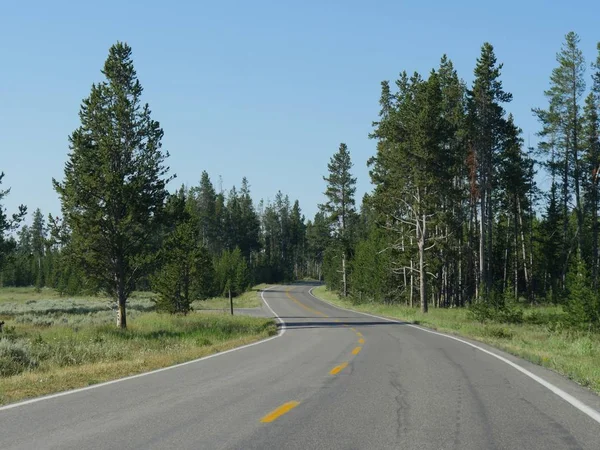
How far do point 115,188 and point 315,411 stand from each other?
23212mm

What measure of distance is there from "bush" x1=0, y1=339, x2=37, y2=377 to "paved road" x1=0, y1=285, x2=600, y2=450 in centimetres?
434

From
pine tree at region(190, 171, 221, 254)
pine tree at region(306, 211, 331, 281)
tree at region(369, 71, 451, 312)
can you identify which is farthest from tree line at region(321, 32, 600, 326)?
pine tree at region(306, 211, 331, 281)

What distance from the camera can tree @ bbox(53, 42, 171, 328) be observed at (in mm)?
28781

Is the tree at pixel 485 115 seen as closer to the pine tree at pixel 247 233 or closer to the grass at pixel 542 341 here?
the grass at pixel 542 341

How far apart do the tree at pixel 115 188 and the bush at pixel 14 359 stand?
41.7 ft

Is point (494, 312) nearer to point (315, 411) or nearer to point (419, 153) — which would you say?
point (419, 153)

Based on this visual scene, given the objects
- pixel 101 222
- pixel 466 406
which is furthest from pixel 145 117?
pixel 466 406

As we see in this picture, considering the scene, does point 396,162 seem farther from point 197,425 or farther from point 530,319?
point 197,425

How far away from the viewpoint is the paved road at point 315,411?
615cm

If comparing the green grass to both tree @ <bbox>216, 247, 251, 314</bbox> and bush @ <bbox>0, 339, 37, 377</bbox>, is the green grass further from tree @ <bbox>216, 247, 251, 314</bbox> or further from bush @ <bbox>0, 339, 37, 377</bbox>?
tree @ <bbox>216, 247, 251, 314</bbox>

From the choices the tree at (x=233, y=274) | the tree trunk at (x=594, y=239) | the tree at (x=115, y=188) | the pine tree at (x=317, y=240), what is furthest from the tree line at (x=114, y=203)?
the pine tree at (x=317, y=240)

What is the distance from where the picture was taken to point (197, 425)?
Answer: 22.4 ft

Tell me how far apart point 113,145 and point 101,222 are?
3.83 meters

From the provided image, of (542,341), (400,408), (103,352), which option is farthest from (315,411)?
(542,341)
